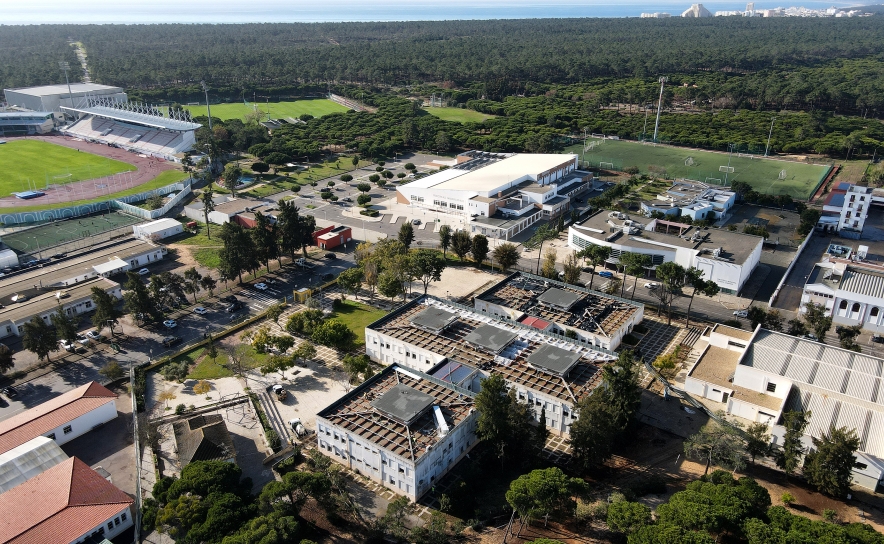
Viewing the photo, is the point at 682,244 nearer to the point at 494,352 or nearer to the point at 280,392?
the point at 494,352

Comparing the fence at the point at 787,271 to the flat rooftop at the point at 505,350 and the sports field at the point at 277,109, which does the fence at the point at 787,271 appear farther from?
the sports field at the point at 277,109

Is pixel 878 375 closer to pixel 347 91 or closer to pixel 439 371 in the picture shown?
pixel 439 371

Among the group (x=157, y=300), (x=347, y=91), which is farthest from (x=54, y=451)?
(x=347, y=91)

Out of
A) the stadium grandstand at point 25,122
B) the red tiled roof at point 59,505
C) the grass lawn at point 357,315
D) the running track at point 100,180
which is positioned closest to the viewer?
the red tiled roof at point 59,505

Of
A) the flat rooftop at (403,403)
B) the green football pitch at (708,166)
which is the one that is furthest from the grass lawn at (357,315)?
the green football pitch at (708,166)

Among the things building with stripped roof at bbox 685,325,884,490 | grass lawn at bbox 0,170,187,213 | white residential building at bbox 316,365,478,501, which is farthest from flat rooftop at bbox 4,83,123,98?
building with stripped roof at bbox 685,325,884,490

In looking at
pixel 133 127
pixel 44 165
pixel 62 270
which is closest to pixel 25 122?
pixel 133 127
